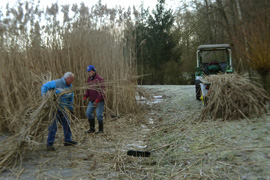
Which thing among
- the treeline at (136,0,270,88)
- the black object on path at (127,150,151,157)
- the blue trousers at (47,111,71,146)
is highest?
the treeline at (136,0,270,88)

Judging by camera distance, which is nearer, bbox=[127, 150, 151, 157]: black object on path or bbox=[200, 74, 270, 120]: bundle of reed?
bbox=[127, 150, 151, 157]: black object on path

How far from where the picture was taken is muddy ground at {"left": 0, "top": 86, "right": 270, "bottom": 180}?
2533 millimetres

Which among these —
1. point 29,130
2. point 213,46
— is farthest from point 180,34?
point 29,130

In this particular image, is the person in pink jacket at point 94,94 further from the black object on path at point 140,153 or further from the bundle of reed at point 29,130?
the black object on path at point 140,153

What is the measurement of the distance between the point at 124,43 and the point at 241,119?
3782mm

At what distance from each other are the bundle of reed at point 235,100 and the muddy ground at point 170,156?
0.26 metres

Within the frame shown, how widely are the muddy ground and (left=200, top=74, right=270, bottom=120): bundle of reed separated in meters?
0.26

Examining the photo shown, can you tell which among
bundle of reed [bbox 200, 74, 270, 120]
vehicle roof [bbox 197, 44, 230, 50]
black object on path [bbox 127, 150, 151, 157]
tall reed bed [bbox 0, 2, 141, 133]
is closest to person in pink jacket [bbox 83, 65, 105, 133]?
tall reed bed [bbox 0, 2, 141, 133]

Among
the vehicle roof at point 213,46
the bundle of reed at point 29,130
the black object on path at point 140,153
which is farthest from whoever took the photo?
the vehicle roof at point 213,46

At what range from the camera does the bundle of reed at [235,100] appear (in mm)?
4566

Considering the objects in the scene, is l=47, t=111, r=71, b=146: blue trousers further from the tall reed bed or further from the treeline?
the treeline

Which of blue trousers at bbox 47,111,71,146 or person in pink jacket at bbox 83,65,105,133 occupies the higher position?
person in pink jacket at bbox 83,65,105,133

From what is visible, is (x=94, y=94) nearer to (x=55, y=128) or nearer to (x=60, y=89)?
(x=55, y=128)

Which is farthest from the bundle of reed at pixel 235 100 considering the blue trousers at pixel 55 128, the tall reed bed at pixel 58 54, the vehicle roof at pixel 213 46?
the vehicle roof at pixel 213 46
